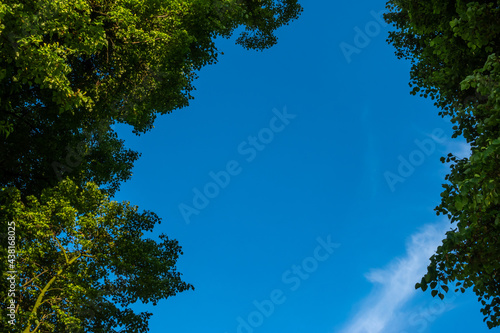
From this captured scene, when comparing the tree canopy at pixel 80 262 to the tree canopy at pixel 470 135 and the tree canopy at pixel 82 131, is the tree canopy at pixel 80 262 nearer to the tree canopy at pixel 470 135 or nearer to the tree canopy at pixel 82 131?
the tree canopy at pixel 82 131

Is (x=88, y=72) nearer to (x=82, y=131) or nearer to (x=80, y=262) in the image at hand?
(x=82, y=131)

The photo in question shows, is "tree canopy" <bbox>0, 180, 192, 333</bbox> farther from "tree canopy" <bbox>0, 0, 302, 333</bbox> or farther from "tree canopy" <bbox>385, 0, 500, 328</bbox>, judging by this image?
"tree canopy" <bbox>385, 0, 500, 328</bbox>

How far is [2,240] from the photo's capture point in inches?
456

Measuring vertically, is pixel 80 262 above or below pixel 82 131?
below

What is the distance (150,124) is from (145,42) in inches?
250

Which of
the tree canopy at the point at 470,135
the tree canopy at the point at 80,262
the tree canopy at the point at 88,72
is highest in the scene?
the tree canopy at the point at 88,72

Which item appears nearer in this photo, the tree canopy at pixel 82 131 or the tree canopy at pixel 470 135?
the tree canopy at pixel 470 135

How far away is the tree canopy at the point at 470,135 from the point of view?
6609mm

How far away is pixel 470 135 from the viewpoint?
1095cm

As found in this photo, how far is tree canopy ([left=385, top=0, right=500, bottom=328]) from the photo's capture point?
21.7ft

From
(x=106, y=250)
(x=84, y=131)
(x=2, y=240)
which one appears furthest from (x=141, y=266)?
(x=84, y=131)

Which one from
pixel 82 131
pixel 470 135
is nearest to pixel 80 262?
pixel 82 131

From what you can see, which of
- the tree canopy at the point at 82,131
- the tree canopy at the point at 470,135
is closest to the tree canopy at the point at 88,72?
the tree canopy at the point at 82,131

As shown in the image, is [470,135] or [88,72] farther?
[88,72]
